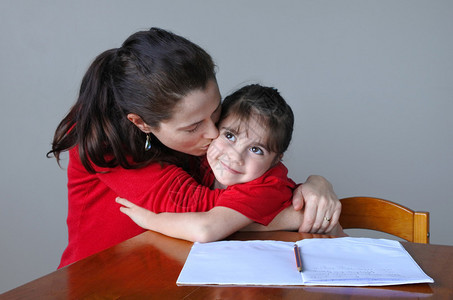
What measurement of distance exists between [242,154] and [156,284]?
0.54 meters

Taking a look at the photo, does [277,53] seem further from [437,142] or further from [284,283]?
[284,283]

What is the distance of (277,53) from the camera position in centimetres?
252

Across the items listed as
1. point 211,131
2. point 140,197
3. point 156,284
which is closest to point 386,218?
point 211,131

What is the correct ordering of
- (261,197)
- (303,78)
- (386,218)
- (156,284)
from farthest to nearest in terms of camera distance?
(303,78)
(386,218)
(261,197)
(156,284)

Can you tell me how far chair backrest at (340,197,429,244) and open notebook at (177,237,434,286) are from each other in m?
0.37

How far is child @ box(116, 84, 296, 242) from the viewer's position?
1.16 meters

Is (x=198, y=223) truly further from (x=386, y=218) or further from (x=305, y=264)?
(x=386, y=218)

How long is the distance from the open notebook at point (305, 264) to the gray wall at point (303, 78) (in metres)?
1.53

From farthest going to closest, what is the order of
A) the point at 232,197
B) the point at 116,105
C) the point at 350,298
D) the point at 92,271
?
1. the point at 116,105
2. the point at 232,197
3. the point at 92,271
4. the point at 350,298

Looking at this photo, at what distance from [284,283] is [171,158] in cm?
64

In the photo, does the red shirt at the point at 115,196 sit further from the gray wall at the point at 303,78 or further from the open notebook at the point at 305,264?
the gray wall at the point at 303,78

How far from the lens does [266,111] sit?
52.0 inches

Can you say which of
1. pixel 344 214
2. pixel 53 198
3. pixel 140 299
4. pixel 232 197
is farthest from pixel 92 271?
pixel 53 198

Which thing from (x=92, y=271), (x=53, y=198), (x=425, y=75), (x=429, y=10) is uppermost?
(x=429, y=10)
